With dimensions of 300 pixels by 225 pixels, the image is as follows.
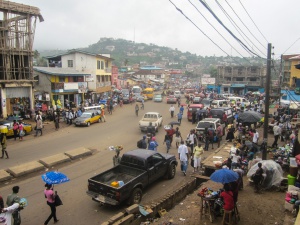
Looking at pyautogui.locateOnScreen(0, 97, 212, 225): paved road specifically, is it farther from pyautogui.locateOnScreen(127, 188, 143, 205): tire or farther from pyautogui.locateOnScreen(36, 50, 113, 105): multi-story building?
pyautogui.locateOnScreen(36, 50, 113, 105): multi-story building

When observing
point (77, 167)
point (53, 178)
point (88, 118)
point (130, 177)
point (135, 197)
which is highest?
point (53, 178)

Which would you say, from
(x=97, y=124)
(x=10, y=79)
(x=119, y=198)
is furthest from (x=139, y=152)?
(x=10, y=79)

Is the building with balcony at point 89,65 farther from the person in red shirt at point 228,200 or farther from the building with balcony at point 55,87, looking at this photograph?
the person in red shirt at point 228,200

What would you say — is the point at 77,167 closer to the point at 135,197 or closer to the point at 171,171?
the point at 171,171

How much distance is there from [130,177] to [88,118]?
15.8 meters

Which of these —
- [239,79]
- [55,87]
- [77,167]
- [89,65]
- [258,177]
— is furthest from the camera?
[239,79]

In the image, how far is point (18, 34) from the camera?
25.0m

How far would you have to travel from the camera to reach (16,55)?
2522 cm

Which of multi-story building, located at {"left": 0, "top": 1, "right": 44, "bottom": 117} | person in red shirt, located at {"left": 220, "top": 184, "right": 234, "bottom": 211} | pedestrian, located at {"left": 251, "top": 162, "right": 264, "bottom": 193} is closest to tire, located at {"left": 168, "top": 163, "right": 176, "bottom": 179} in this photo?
pedestrian, located at {"left": 251, "top": 162, "right": 264, "bottom": 193}

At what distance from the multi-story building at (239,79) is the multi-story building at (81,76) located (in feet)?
104

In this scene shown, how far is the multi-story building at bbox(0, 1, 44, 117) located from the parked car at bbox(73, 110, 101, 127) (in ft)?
17.5

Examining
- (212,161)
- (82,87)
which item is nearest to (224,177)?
(212,161)

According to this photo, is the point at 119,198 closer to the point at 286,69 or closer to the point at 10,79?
the point at 10,79

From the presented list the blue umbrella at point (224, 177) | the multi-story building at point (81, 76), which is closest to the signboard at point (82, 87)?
the multi-story building at point (81, 76)
